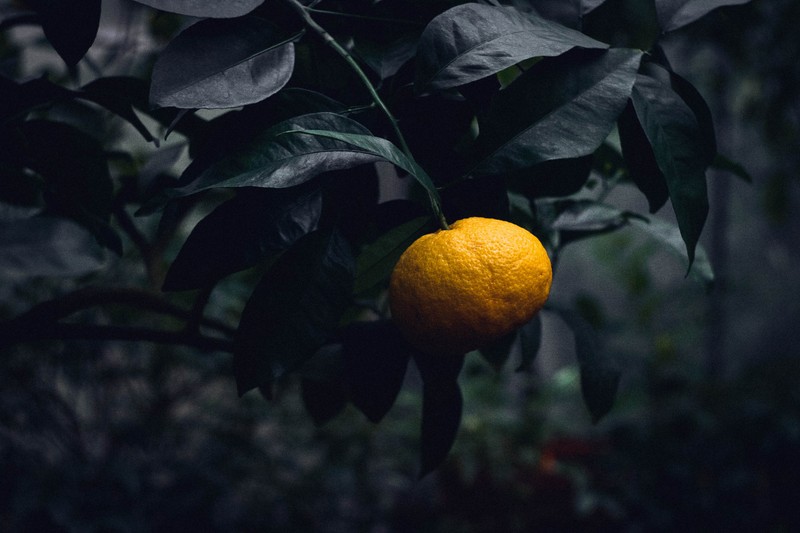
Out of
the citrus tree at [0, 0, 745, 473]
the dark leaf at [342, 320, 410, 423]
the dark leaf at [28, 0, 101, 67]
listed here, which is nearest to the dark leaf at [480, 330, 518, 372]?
the citrus tree at [0, 0, 745, 473]

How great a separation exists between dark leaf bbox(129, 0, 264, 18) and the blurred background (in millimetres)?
523

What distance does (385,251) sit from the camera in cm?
41

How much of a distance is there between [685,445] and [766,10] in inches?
54.5

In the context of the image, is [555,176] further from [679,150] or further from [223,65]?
[223,65]

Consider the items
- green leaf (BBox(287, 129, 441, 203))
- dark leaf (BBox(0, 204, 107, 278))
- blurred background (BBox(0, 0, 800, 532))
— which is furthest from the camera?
blurred background (BBox(0, 0, 800, 532))

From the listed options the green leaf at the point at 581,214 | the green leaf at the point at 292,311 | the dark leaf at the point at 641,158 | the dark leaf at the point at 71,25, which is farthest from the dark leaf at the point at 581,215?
the dark leaf at the point at 71,25

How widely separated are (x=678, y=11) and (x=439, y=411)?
31 cm

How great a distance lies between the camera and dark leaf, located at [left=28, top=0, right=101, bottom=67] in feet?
1.10

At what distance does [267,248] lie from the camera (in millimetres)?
327

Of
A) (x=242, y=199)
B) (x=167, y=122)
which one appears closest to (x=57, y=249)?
(x=167, y=122)

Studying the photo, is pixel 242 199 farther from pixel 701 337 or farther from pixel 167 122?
pixel 701 337

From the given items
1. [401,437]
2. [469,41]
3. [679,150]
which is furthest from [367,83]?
[401,437]

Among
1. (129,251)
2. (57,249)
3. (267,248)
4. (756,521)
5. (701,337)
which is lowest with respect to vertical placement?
(701,337)

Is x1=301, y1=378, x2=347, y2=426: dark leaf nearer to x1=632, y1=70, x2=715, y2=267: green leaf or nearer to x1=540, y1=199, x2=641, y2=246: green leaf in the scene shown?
x1=540, y1=199, x2=641, y2=246: green leaf
